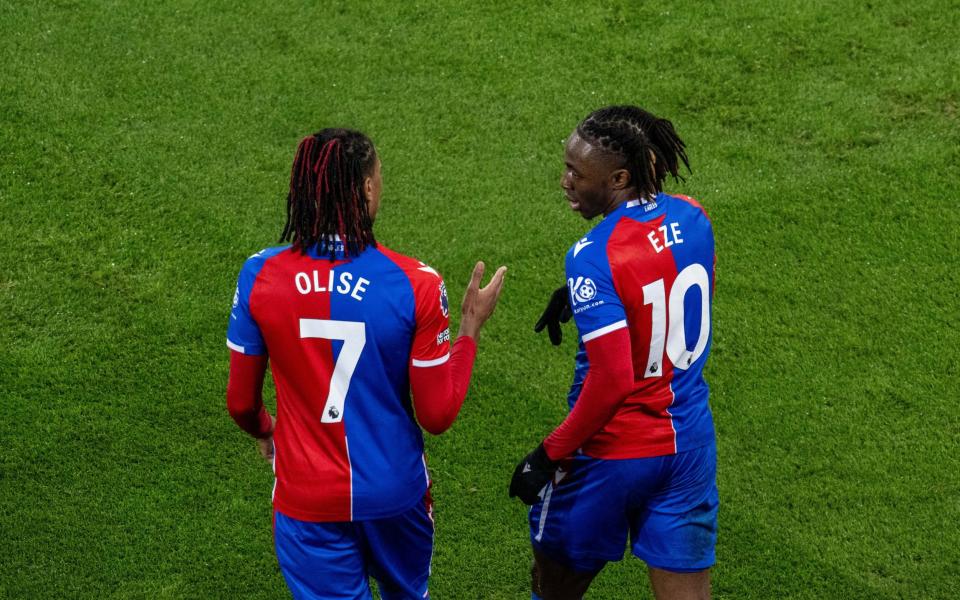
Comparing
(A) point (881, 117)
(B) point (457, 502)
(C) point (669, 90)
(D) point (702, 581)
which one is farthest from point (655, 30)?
(D) point (702, 581)

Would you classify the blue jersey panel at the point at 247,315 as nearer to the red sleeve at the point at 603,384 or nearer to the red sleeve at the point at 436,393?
the red sleeve at the point at 436,393

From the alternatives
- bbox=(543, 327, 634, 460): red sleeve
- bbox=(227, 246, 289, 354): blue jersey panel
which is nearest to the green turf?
bbox=(543, 327, 634, 460): red sleeve

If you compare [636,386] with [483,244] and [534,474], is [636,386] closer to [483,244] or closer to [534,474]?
[534,474]

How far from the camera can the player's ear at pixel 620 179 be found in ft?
13.5

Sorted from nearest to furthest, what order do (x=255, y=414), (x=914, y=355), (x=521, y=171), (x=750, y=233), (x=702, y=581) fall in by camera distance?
(x=255, y=414), (x=702, y=581), (x=914, y=355), (x=750, y=233), (x=521, y=171)

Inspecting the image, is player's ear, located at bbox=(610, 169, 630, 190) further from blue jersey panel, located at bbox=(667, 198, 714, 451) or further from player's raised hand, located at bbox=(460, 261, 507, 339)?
player's raised hand, located at bbox=(460, 261, 507, 339)

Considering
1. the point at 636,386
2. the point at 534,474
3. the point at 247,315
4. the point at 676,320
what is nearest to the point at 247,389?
the point at 247,315

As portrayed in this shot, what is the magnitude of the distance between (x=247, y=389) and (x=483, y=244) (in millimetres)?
3685

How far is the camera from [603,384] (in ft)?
12.6

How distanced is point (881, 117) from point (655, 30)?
1.83 meters

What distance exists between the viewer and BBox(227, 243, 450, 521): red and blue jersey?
3518 mm

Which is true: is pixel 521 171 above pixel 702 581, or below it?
above

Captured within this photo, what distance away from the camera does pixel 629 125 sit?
13.6 feet

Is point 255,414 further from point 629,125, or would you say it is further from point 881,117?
point 881,117
